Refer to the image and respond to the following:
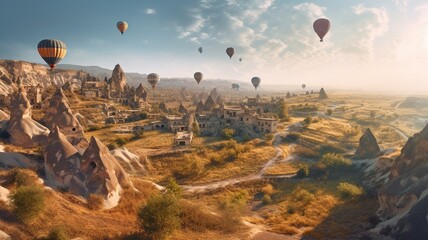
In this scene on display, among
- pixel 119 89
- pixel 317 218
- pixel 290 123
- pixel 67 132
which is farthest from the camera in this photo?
pixel 119 89

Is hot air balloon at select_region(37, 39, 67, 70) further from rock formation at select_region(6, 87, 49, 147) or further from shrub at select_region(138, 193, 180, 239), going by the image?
shrub at select_region(138, 193, 180, 239)

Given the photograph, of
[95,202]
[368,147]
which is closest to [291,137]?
[368,147]

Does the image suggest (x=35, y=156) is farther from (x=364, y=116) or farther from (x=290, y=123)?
(x=364, y=116)

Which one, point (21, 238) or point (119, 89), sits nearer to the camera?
point (21, 238)

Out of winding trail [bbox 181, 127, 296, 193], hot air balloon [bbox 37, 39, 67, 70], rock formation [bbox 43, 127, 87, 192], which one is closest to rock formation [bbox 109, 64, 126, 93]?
hot air balloon [bbox 37, 39, 67, 70]

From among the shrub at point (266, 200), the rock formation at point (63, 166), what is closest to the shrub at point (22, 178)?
the rock formation at point (63, 166)

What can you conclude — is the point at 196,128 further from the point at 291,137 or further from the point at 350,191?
the point at 350,191

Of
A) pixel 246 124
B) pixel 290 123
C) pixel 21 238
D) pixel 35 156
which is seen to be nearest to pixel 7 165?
pixel 35 156
